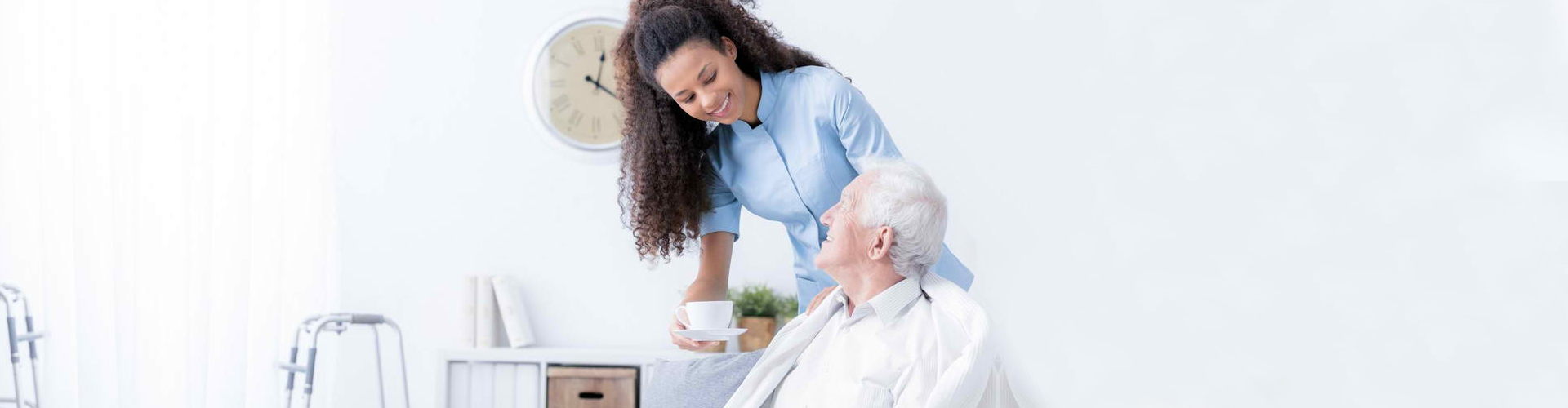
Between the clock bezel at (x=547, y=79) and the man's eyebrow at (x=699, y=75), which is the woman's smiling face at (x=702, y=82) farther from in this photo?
the clock bezel at (x=547, y=79)

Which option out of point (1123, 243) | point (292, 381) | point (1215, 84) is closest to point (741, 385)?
point (1123, 243)

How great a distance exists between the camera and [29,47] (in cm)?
272

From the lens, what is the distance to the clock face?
337cm

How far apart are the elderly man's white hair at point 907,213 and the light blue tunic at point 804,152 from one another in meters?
0.13

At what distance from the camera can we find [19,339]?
2541 mm

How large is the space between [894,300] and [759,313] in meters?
1.46

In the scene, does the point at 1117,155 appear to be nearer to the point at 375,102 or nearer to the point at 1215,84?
the point at 1215,84

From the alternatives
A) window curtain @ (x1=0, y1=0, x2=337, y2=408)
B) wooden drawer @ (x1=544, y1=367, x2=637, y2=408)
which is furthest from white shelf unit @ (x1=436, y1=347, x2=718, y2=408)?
window curtain @ (x1=0, y1=0, x2=337, y2=408)

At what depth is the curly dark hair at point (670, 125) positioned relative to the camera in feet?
6.14

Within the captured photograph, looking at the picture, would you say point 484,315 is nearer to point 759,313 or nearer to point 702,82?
point 759,313

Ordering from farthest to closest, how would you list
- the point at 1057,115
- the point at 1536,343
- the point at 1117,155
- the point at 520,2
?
the point at 520,2, the point at 1057,115, the point at 1117,155, the point at 1536,343

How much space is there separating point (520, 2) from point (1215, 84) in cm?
201

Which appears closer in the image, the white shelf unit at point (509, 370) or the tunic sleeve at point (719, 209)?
the tunic sleeve at point (719, 209)

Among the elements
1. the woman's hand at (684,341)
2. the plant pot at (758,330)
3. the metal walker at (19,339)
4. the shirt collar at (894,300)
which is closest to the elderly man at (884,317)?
the shirt collar at (894,300)
